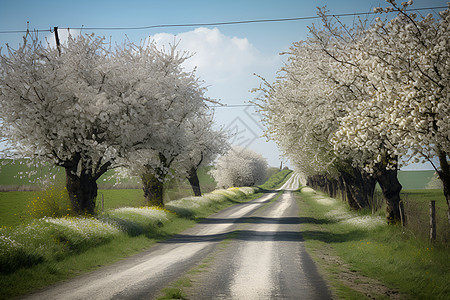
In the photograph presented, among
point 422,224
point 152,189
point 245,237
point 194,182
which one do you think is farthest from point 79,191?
point 194,182

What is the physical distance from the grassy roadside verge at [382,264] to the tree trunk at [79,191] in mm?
12181

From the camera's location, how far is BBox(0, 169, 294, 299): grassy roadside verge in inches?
432

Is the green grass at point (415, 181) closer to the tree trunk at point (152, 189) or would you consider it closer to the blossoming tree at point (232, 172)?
the blossoming tree at point (232, 172)

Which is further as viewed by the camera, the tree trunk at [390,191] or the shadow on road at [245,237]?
the shadow on road at [245,237]

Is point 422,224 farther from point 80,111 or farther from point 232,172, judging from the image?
point 232,172

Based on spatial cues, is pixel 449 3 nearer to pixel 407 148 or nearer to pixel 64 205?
pixel 407 148

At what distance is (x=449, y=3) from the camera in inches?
405

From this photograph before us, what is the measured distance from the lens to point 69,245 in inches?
570

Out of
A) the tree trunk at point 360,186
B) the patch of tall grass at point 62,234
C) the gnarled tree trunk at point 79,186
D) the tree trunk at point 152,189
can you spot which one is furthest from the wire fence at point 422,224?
the tree trunk at point 152,189

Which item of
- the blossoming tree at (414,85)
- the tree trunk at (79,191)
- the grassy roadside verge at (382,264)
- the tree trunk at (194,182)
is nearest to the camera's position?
the grassy roadside verge at (382,264)

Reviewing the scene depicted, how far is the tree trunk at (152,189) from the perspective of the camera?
28.8 m

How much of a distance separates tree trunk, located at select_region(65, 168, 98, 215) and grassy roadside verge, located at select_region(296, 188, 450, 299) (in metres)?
12.2

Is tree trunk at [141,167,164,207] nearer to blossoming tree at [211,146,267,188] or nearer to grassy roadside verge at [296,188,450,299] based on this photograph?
grassy roadside verge at [296,188,450,299]

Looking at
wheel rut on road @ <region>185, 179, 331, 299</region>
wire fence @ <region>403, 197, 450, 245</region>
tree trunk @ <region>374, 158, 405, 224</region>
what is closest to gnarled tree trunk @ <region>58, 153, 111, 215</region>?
wheel rut on road @ <region>185, 179, 331, 299</region>
